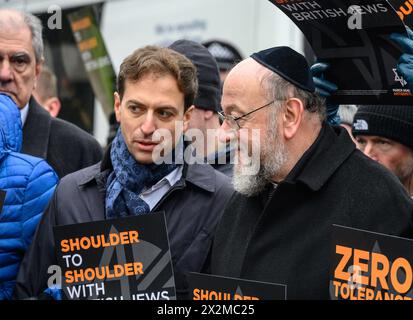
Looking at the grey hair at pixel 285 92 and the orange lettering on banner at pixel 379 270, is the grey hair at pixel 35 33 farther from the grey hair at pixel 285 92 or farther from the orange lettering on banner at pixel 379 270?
the orange lettering on banner at pixel 379 270

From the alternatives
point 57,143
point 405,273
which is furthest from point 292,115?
point 57,143

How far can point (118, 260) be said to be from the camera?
147 inches

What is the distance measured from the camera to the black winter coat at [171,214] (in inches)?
156

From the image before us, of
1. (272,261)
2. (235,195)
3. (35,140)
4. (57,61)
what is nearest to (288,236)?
(272,261)

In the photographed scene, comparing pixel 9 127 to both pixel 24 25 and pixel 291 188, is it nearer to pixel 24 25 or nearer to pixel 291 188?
pixel 24 25

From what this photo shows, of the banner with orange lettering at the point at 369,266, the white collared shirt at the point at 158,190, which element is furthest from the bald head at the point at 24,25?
the banner with orange lettering at the point at 369,266

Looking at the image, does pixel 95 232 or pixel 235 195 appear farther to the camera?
pixel 235 195

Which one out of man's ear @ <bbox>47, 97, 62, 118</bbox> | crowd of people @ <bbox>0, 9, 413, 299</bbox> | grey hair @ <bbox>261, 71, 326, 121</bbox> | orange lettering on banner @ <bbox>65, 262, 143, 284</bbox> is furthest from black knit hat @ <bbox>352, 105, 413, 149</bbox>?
man's ear @ <bbox>47, 97, 62, 118</bbox>

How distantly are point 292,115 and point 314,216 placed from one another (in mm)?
449

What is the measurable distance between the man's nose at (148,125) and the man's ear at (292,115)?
23.4 inches
